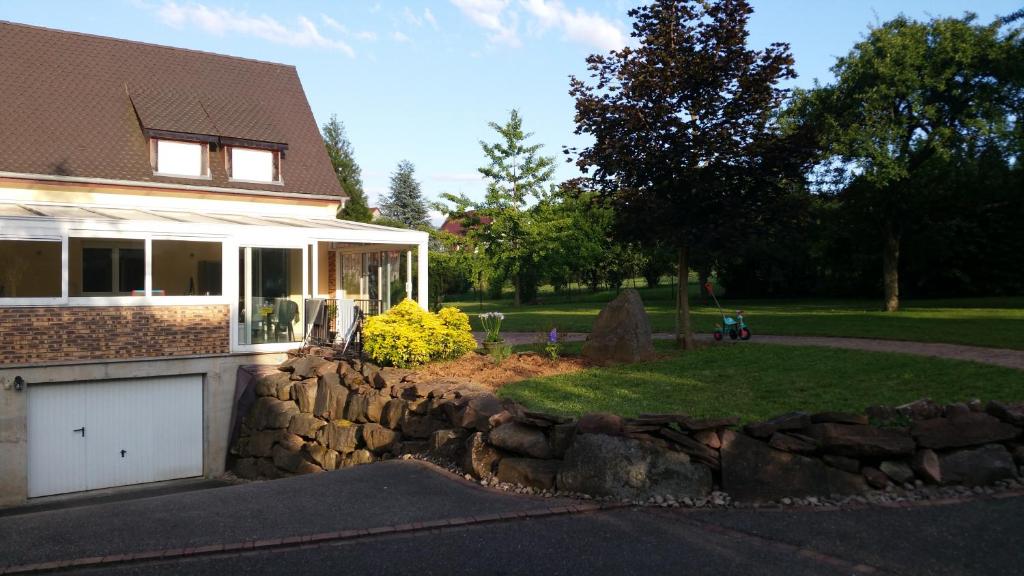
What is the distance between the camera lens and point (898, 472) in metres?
7.00

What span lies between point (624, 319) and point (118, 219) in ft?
31.4

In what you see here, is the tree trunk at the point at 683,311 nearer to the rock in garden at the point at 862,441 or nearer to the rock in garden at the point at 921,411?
the rock in garden at the point at 921,411

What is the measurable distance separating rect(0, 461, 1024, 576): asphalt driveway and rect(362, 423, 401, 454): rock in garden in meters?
3.33

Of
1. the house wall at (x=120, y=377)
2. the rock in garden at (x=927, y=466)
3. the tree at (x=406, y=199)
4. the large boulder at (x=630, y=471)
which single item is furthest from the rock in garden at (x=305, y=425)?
the tree at (x=406, y=199)

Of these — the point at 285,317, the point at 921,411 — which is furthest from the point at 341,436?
the point at 921,411

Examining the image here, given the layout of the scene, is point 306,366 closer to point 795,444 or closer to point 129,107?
point 795,444

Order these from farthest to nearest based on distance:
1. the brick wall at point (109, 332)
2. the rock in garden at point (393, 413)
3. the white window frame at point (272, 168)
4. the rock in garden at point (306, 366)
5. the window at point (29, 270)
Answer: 1. the white window frame at point (272, 168)
2. the rock in garden at point (306, 366)
3. the window at point (29, 270)
4. the brick wall at point (109, 332)
5. the rock in garden at point (393, 413)

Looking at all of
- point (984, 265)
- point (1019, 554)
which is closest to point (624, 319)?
point (1019, 554)

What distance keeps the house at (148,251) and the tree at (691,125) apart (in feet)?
Answer: 17.8

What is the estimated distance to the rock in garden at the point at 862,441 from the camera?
22.7ft

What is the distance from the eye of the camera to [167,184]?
739 inches

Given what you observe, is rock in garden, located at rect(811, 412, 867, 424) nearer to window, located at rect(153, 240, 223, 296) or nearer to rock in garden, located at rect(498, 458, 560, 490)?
rock in garden, located at rect(498, 458, 560, 490)

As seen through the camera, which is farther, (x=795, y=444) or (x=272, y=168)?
(x=272, y=168)

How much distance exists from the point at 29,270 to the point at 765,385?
1371 centimetres
